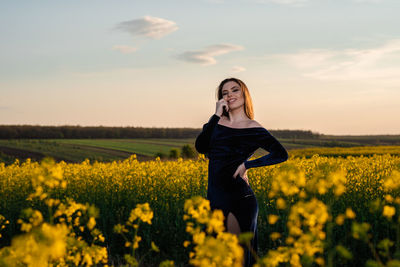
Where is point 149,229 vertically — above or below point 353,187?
below

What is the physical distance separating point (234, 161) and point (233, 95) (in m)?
0.71

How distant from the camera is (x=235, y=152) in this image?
4.04 metres

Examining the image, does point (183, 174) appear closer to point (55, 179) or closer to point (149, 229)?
point (149, 229)

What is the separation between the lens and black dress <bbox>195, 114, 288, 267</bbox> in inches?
156

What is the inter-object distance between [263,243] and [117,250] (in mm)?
2178

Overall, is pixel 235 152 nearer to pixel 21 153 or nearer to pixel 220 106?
pixel 220 106

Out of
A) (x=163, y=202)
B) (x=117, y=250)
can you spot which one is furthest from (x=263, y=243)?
(x=117, y=250)

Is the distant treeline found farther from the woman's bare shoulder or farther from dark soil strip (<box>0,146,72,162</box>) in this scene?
the woman's bare shoulder

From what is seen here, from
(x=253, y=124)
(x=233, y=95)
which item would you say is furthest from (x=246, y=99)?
(x=253, y=124)

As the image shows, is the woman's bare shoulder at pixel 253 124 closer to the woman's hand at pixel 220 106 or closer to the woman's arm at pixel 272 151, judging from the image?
the woman's arm at pixel 272 151

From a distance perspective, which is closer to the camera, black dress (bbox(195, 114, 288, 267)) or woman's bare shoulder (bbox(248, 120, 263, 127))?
black dress (bbox(195, 114, 288, 267))

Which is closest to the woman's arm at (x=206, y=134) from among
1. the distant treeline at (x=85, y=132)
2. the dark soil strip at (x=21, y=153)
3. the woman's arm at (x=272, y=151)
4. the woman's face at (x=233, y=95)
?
the woman's face at (x=233, y=95)

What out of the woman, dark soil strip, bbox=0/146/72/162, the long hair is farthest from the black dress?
dark soil strip, bbox=0/146/72/162

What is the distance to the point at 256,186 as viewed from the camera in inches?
290
